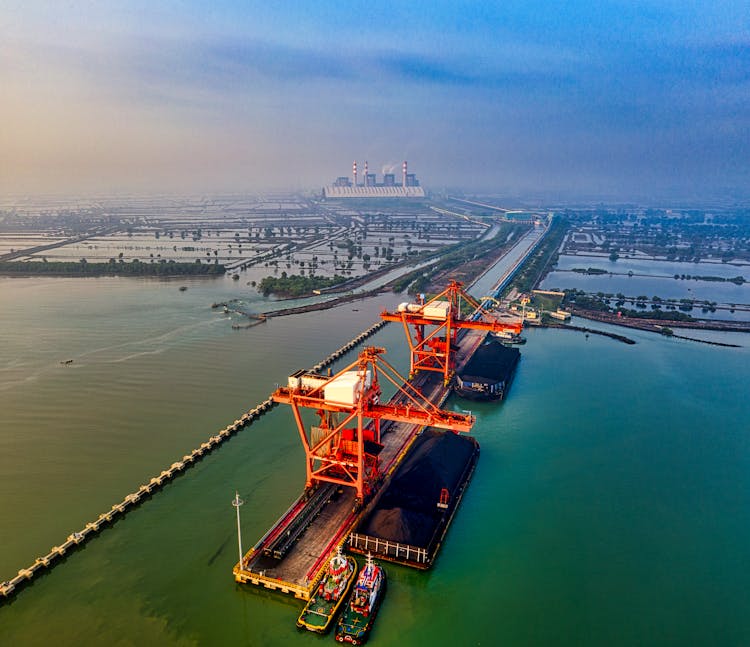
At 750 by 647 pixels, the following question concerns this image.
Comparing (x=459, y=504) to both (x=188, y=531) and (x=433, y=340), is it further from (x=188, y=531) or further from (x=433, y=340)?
(x=433, y=340)

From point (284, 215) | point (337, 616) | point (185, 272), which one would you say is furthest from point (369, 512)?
point (284, 215)

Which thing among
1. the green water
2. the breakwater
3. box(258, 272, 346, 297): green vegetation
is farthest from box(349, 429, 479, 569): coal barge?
box(258, 272, 346, 297): green vegetation

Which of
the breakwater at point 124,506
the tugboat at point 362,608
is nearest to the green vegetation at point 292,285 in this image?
the breakwater at point 124,506

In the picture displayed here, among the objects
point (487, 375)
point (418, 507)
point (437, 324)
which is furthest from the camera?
point (437, 324)

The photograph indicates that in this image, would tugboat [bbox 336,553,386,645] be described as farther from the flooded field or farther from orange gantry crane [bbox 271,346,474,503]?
the flooded field

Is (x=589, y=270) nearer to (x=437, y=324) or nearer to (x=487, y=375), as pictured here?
(x=437, y=324)

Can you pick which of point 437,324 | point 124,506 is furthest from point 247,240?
point 124,506
